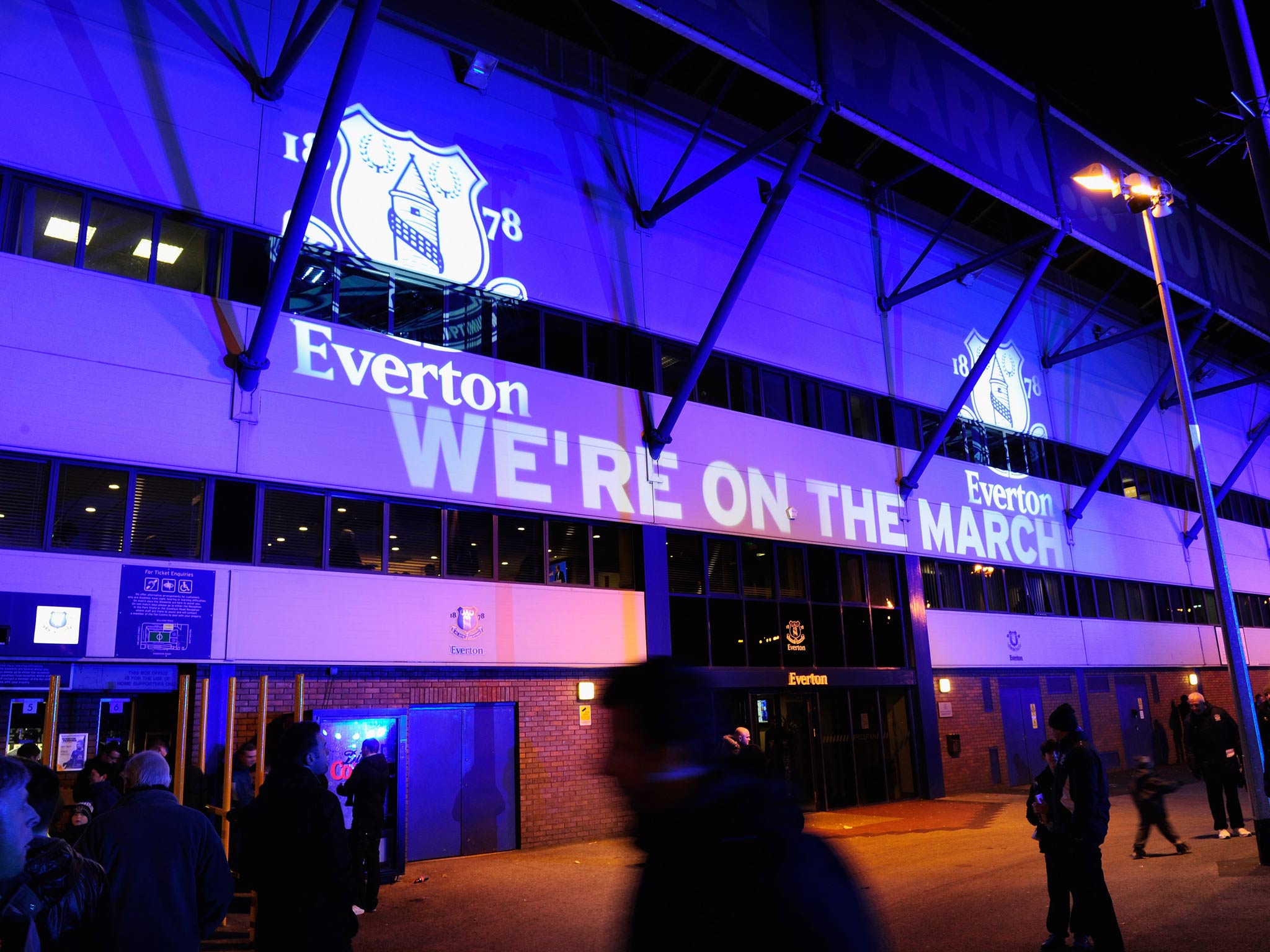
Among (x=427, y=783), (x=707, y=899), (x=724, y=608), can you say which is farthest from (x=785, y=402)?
(x=707, y=899)

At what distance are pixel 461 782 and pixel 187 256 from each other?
8.39 meters

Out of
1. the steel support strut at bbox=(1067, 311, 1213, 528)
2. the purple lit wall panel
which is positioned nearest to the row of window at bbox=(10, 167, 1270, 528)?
the steel support strut at bbox=(1067, 311, 1213, 528)

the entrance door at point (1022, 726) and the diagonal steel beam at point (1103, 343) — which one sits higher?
the diagonal steel beam at point (1103, 343)

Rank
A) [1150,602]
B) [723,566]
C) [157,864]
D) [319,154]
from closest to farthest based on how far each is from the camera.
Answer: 1. [157,864]
2. [319,154]
3. [723,566]
4. [1150,602]

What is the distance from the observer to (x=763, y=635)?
17922mm

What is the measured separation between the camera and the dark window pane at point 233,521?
40.0 feet

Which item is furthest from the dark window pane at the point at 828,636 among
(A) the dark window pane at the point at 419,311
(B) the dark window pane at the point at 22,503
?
(B) the dark window pane at the point at 22,503

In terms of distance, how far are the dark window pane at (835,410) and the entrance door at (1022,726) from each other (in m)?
7.81

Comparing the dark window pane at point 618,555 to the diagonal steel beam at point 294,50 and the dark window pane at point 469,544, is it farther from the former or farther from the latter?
the diagonal steel beam at point 294,50

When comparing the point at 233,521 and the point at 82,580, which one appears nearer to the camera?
the point at 82,580

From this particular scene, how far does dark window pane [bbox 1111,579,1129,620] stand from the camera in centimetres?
2675

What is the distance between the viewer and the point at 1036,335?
27.0 meters

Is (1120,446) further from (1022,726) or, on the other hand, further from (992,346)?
(1022,726)

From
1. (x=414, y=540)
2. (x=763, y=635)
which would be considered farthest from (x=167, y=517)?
(x=763, y=635)
